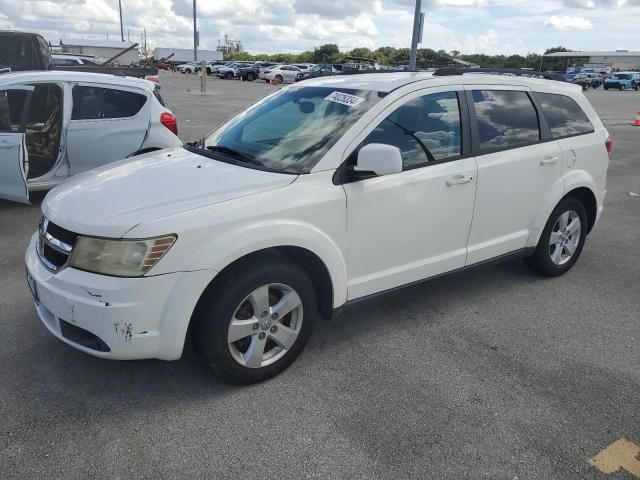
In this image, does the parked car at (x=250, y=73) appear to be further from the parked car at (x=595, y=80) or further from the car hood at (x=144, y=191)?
the car hood at (x=144, y=191)

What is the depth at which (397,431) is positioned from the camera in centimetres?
276

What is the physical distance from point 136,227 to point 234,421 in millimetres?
1097

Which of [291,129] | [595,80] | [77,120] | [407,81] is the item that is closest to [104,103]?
[77,120]

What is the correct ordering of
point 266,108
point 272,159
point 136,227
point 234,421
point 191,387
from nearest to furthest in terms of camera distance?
point 136,227 < point 234,421 < point 191,387 < point 272,159 < point 266,108

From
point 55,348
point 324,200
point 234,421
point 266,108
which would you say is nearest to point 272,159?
point 324,200

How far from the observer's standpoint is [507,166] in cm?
405

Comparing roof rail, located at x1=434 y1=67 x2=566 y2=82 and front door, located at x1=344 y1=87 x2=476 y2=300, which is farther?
roof rail, located at x1=434 y1=67 x2=566 y2=82

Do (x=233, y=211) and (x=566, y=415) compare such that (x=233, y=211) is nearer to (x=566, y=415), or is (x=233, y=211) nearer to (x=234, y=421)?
(x=234, y=421)

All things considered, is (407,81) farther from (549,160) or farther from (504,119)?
(549,160)

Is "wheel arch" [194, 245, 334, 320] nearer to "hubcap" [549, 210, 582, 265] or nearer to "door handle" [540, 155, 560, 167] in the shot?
"door handle" [540, 155, 560, 167]

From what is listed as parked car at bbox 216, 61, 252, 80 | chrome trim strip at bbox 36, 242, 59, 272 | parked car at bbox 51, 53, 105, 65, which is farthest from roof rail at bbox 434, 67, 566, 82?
parked car at bbox 216, 61, 252, 80

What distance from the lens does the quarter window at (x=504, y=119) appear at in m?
3.98

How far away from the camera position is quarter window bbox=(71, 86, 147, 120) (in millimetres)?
6523

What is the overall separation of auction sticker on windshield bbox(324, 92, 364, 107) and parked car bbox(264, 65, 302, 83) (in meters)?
40.7
